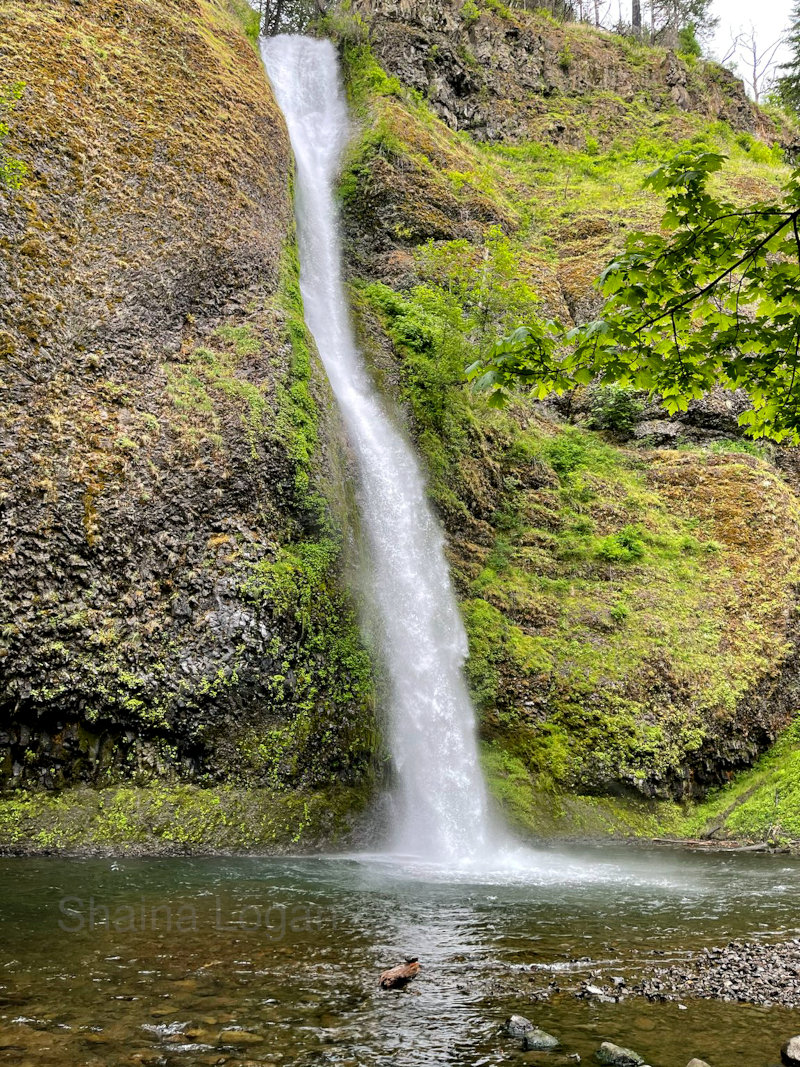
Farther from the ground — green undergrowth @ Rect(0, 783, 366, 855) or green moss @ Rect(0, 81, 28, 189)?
green moss @ Rect(0, 81, 28, 189)

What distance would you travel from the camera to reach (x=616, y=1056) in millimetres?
3320

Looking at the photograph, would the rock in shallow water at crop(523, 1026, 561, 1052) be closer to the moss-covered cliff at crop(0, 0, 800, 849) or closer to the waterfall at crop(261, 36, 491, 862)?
the moss-covered cliff at crop(0, 0, 800, 849)

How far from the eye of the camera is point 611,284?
3324 mm

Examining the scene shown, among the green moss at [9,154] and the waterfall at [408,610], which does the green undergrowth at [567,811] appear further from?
the green moss at [9,154]

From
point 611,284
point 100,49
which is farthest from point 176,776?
point 100,49

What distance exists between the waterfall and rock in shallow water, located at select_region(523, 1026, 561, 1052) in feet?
22.3

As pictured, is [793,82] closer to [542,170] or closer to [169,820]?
[542,170]

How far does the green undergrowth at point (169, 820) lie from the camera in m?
8.30

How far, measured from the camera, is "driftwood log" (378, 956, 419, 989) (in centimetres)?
434

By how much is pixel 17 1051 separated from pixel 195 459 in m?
8.48

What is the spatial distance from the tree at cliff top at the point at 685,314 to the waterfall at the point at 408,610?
27.6ft

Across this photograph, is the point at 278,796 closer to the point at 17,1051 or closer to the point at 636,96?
the point at 17,1051

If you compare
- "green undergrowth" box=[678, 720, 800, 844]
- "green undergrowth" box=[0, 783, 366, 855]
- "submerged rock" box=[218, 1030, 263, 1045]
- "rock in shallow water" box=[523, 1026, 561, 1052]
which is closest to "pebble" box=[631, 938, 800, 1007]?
"rock in shallow water" box=[523, 1026, 561, 1052]

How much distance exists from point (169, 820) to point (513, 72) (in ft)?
122
